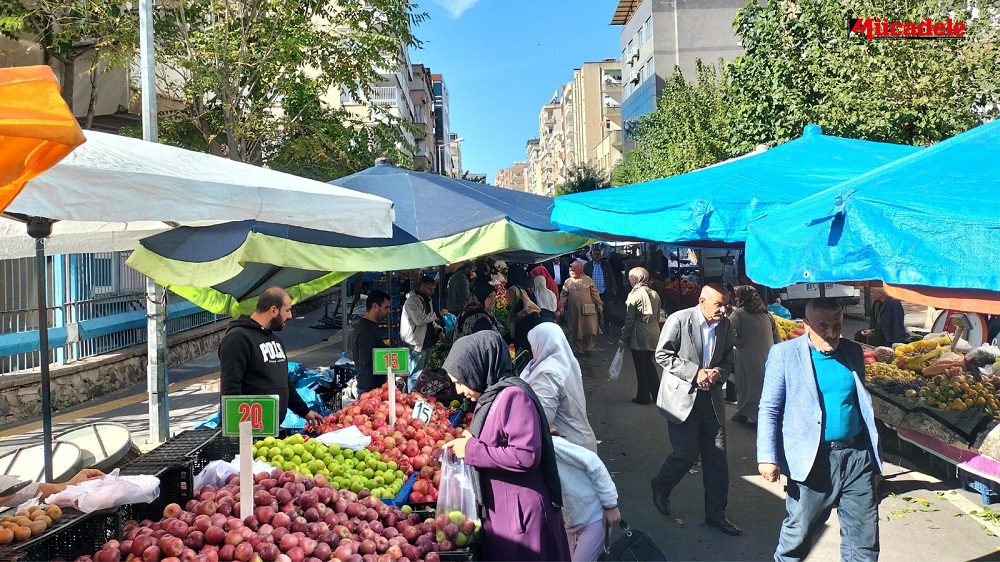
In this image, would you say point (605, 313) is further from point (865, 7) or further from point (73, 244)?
point (73, 244)

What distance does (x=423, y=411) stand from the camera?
5086mm

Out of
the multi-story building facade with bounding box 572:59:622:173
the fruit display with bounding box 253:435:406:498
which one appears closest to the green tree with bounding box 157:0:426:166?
the fruit display with bounding box 253:435:406:498

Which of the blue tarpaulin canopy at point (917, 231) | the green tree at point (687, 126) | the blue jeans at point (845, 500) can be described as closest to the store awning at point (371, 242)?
the blue tarpaulin canopy at point (917, 231)

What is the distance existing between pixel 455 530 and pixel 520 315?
6975 mm

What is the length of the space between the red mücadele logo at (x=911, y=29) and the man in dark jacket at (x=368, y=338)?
8.94 m

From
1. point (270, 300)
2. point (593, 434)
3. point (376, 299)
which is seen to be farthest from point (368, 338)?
point (593, 434)

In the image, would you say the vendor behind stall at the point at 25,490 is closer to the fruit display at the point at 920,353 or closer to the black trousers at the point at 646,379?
the black trousers at the point at 646,379

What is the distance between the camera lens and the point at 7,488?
305 centimetres

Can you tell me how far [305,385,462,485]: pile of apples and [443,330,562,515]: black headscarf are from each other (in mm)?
1077

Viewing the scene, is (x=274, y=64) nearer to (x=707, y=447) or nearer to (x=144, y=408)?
(x=144, y=408)

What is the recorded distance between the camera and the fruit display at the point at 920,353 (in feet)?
24.5

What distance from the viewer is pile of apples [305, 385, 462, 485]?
4.34 metres

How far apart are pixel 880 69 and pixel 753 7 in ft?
9.25

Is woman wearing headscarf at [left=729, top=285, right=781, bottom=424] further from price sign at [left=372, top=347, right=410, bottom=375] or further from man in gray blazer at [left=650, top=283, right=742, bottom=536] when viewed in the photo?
price sign at [left=372, top=347, right=410, bottom=375]
